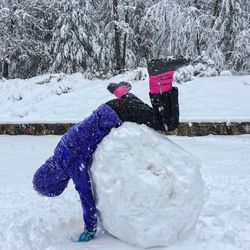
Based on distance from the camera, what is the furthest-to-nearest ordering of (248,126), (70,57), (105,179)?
(70,57), (248,126), (105,179)

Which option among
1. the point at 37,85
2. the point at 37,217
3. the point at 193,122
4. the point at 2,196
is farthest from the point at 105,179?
the point at 37,85

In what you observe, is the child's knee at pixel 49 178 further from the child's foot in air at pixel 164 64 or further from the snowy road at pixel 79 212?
the child's foot in air at pixel 164 64

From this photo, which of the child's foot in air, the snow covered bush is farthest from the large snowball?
the snow covered bush

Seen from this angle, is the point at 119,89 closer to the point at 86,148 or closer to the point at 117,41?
the point at 86,148

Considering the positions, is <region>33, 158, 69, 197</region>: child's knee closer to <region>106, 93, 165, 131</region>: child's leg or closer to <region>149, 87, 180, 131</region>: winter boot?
<region>106, 93, 165, 131</region>: child's leg

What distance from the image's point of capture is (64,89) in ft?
40.7

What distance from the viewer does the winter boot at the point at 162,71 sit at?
3.38 metres

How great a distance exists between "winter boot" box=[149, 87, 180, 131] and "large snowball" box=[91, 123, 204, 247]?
0.12 m

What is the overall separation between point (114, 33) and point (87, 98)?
7.58 m

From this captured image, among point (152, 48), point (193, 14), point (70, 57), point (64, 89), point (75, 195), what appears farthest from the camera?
point (152, 48)

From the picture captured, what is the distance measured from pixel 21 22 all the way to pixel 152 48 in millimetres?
5167

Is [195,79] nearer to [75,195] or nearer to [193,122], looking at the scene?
[193,122]

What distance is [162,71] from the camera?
3.40 meters

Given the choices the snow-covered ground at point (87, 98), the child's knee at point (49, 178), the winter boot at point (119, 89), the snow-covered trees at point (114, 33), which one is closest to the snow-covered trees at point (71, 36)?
the snow-covered trees at point (114, 33)
